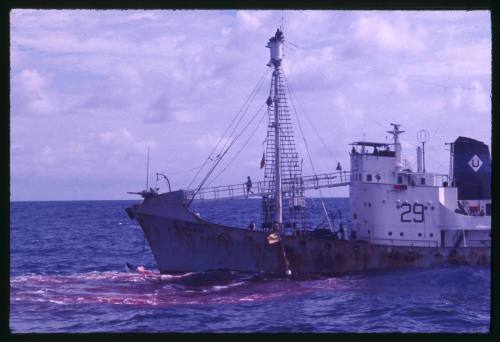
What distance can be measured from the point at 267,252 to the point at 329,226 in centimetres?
435

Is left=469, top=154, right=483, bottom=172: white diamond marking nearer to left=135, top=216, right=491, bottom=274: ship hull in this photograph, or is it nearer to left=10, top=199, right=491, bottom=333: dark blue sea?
left=135, top=216, right=491, bottom=274: ship hull

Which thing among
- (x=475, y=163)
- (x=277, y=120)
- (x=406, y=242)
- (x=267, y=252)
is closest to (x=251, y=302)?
(x=267, y=252)

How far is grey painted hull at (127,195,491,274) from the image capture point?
32.7 meters

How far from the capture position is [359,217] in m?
35.6

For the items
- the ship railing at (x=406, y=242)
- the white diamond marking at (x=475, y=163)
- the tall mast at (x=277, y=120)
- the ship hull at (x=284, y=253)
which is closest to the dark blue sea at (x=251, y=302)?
the ship hull at (x=284, y=253)

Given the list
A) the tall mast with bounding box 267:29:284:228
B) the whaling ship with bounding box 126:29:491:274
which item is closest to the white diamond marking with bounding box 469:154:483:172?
the whaling ship with bounding box 126:29:491:274

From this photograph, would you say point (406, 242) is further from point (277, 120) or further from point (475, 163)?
point (277, 120)

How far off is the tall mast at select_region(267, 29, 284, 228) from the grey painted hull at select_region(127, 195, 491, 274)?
1.69m

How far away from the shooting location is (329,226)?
A: 34.8 metres

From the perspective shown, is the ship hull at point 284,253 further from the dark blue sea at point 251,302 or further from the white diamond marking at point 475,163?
the white diamond marking at point 475,163
